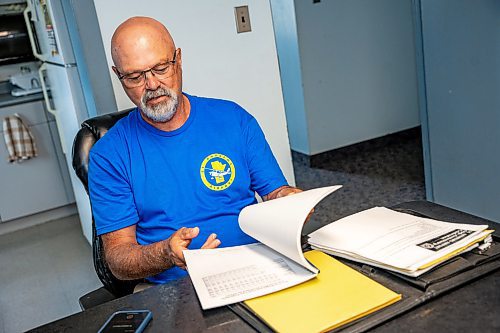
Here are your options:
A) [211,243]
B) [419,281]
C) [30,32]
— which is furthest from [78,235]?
[419,281]

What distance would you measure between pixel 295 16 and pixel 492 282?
115 inches

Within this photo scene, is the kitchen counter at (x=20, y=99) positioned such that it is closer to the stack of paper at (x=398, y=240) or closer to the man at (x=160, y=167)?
the man at (x=160, y=167)

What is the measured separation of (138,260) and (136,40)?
0.57m

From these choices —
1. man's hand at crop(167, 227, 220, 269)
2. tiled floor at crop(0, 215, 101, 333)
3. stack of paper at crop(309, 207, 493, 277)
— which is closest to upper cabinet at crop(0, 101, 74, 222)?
tiled floor at crop(0, 215, 101, 333)

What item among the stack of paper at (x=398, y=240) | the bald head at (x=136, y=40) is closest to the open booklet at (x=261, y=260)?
the stack of paper at (x=398, y=240)

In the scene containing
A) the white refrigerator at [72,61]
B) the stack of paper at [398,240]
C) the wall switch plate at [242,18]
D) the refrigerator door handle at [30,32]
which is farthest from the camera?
the refrigerator door handle at [30,32]

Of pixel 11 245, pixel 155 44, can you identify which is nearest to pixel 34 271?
pixel 11 245

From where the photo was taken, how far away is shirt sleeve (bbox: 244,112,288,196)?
154 cm

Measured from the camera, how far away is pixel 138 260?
4.20 ft

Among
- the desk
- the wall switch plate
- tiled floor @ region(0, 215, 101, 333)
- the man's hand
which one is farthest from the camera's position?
tiled floor @ region(0, 215, 101, 333)

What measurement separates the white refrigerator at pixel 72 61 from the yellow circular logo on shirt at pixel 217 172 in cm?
78

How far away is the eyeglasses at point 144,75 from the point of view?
141cm

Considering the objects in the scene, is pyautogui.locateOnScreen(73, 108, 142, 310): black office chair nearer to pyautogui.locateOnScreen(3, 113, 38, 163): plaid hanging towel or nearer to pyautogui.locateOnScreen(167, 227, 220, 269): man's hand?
pyautogui.locateOnScreen(167, 227, 220, 269): man's hand

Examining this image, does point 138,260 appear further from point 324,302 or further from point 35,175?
point 35,175
